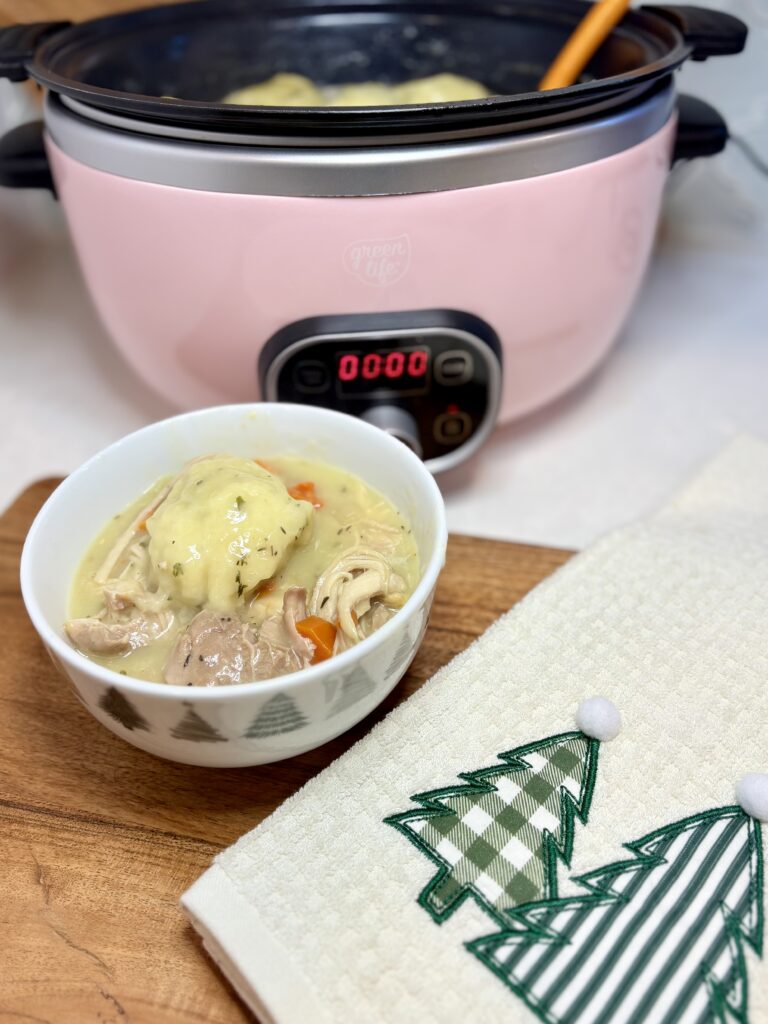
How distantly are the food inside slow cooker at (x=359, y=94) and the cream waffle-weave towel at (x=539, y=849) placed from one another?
1.68 ft

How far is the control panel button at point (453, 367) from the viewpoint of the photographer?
2.31 feet

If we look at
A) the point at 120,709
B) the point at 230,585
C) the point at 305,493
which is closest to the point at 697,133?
the point at 305,493

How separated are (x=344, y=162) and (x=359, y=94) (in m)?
0.28

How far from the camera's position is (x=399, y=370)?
2.31 ft

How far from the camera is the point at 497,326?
716 millimetres

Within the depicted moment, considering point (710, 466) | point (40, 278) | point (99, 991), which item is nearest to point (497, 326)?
point (710, 466)

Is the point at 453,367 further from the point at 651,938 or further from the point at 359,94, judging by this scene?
the point at 651,938

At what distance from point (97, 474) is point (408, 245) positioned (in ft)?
0.94

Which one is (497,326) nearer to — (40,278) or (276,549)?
(276,549)

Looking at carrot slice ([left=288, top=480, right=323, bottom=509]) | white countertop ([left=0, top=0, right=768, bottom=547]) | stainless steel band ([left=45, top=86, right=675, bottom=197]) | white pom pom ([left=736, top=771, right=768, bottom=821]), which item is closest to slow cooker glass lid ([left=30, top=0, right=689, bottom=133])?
stainless steel band ([left=45, top=86, right=675, bottom=197])

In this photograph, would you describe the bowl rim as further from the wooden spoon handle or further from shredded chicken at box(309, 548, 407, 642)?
the wooden spoon handle

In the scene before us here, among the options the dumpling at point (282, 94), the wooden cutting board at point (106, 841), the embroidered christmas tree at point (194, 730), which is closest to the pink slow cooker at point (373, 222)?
the dumpling at point (282, 94)

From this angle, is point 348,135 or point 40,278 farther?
point 40,278

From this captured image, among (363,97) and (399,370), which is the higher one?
(363,97)
